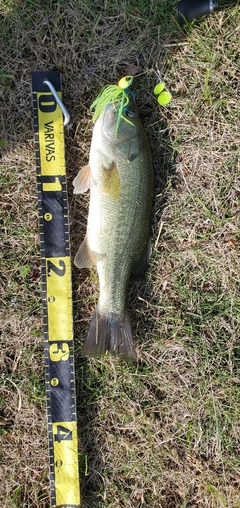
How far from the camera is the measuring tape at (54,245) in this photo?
3.22 meters

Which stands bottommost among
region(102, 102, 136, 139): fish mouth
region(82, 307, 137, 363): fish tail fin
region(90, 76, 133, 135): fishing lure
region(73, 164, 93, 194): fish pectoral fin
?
region(82, 307, 137, 363): fish tail fin

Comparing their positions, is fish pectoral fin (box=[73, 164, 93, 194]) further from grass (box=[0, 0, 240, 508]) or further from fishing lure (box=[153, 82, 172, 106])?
fishing lure (box=[153, 82, 172, 106])

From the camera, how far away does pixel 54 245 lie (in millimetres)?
3252

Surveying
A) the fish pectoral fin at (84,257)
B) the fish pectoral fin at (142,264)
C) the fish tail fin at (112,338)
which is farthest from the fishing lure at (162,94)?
the fish tail fin at (112,338)

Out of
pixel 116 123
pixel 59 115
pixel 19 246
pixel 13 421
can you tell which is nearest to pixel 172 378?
pixel 13 421

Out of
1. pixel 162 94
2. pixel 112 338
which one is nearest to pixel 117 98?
pixel 162 94

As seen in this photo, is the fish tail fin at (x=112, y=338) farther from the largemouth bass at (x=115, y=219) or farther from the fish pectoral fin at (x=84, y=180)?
the fish pectoral fin at (x=84, y=180)

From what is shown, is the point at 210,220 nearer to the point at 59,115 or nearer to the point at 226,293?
the point at 226,293

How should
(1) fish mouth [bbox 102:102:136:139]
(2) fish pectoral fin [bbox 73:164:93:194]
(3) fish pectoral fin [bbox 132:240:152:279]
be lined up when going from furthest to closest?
1. (3) fish pectoral fin [bbox 132:240:152:279]
2. (2) fish pectoral fin [bbox 73:164:93:194]
3. (1) fish mouth [bbox 102:102:136:139]

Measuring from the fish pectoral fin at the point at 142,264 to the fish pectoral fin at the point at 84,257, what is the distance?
302 millimetres

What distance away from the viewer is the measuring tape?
3.22m

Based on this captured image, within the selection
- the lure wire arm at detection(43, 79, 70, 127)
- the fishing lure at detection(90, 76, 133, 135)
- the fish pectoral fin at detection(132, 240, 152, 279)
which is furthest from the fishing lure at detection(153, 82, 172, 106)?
the fish pectoral fin at detection(132, 240, 152, 279)

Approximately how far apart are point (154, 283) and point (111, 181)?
85 centimetres

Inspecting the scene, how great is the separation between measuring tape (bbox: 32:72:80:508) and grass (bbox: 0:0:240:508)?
0.35ft
